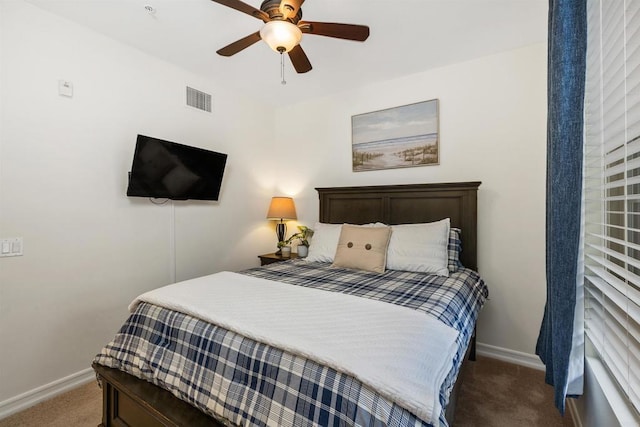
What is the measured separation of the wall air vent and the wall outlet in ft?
5.76

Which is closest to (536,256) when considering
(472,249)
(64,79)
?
(472,249)

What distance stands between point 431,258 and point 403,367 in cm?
145

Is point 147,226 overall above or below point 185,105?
below

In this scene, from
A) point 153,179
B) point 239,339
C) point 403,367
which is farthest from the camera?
point 153,179

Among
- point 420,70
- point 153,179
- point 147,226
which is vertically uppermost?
point 420,70

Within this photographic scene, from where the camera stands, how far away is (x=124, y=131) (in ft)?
7.82

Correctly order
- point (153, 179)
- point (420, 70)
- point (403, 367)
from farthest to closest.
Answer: point (420, 70), point (153, 179), point (403, 367)

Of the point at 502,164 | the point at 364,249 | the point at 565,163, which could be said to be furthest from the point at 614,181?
the point at 364,249

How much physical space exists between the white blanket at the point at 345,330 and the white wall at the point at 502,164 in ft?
5.22

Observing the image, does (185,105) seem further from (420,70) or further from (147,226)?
(420,70)

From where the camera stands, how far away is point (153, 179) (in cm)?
246

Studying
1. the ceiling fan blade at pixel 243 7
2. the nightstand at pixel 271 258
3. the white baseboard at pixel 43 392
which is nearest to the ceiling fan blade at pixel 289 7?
the ceiling fan blade at pixel 243 7

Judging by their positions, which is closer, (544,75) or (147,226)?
(544,75)

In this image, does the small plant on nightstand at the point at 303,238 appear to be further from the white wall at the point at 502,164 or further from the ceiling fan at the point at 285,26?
the ceiling fan at the point at 285,26
